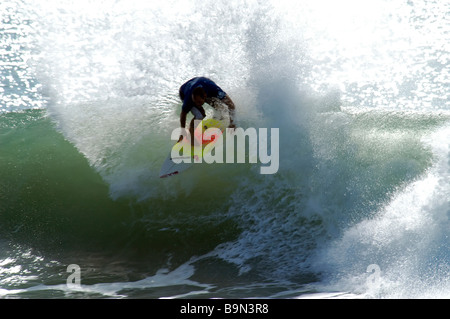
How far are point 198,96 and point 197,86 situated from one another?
149 millimetres

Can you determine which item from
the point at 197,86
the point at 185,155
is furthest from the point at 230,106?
the point at 185,155

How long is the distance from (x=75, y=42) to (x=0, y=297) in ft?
23.3

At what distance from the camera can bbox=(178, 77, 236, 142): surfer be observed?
6.12 metres

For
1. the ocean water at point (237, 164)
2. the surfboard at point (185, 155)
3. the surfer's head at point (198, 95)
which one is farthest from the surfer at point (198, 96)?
the ocean water at point (237, 164)

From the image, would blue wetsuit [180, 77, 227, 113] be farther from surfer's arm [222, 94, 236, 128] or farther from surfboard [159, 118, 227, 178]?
surfboard [159, 118, 227, 178]

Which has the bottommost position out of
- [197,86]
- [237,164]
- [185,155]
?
[237,164]

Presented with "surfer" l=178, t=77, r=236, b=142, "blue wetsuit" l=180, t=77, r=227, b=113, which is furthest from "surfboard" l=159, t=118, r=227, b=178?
"blue wetsuit" l=180, t=77, r=227, b=113

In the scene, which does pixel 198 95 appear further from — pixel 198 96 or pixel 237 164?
pixel 237 164

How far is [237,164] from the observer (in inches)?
261

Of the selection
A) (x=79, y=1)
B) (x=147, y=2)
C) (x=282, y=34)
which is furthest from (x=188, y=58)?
(x=79, y=1)

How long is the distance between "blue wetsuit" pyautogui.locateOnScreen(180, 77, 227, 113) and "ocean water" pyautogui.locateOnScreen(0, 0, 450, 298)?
0.91 meters

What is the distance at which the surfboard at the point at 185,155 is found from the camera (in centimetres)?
656

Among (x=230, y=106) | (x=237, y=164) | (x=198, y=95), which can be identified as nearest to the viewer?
(x=198, y=95)
